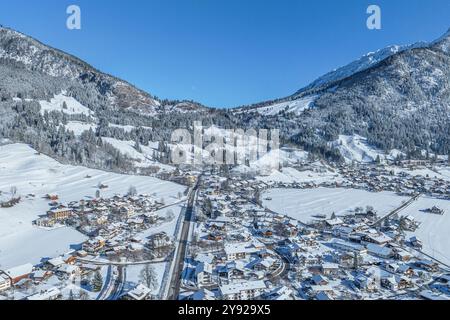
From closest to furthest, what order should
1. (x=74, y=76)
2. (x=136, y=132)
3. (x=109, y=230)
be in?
(x=109, y=230) < (x=136, y=132) < (x=74, y=76)

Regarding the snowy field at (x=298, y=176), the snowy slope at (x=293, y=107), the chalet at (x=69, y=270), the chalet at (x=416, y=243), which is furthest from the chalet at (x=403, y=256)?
the snowy slope at (x=293, y=107)

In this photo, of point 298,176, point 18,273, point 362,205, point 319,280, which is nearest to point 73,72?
point 298,176

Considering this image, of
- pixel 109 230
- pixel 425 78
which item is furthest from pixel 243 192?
pixel 425 78

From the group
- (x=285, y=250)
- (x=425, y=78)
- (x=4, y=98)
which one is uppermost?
(x=425, y=78)

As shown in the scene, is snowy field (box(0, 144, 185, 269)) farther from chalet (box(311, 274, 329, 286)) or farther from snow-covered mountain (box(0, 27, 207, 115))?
snow-covered mountain (box(0, 27, 207, 115))
